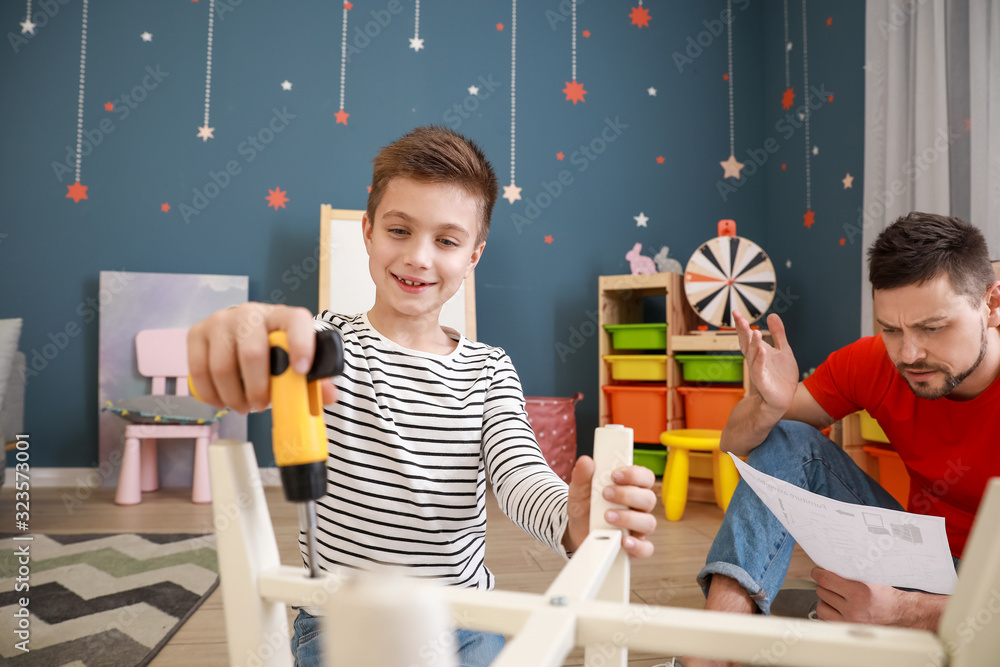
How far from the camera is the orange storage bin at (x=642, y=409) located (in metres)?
2.46

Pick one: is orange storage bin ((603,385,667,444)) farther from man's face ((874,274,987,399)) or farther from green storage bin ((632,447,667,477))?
man's face ((874,274,987,399))

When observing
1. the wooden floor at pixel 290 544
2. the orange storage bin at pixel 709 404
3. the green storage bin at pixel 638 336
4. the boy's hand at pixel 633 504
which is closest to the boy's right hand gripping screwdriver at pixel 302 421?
the boy's hand at pixel 633 504

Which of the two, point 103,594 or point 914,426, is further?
point 103,594

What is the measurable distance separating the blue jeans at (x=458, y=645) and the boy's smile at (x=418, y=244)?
0.35 meters

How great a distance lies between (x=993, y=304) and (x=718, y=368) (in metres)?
1.31

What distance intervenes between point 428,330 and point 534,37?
2.44 meters

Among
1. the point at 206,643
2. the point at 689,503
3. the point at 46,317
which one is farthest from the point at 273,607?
the point at 46,317

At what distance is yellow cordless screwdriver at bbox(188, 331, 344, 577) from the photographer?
36 cm

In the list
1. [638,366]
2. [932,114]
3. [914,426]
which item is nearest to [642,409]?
[638,366]

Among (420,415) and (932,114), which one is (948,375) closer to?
(420,415)

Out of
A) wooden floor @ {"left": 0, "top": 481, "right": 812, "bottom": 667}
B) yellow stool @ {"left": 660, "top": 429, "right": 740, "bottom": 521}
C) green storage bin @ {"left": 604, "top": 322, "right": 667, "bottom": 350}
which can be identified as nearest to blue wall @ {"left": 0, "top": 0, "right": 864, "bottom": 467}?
green storage bin @ {"left": 604, "top": 322, "right": 667, "bottom": 350}

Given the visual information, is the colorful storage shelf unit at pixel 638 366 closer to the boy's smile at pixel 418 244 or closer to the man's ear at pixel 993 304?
the man's ear at pixel 993 304

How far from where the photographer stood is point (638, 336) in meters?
2.55

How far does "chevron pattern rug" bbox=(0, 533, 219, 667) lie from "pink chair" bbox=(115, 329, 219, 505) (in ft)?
1.34
